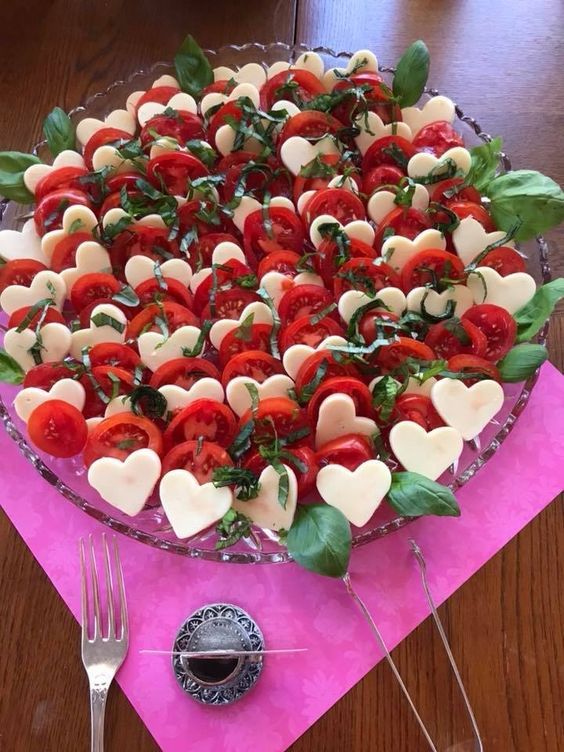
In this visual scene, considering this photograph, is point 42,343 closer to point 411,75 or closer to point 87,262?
point 87,262

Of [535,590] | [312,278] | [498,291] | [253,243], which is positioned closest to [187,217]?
[253,243]

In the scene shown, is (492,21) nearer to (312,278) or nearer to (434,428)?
(312,278)

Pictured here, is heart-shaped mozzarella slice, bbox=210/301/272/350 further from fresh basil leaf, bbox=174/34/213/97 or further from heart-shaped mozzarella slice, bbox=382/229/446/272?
fresh basil leaf, bbox=174/34/213/97

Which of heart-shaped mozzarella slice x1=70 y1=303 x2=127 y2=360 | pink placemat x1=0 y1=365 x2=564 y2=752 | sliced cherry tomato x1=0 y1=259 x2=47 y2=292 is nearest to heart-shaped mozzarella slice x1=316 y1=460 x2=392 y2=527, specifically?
pink placemat x1=0 y1=365 x2=564 y2=752

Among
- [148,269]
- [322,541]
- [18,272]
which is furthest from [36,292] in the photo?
[322,541]

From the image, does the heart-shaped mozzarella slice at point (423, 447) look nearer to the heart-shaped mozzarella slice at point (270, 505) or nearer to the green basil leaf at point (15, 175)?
the heart-shaped mozzarella slice at point (270, 505)

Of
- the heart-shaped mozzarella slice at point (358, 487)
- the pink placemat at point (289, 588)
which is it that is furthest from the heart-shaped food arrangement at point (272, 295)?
the pink placemat at point (289, 588)

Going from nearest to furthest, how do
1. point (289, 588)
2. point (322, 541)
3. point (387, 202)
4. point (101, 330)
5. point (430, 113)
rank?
point (322, 541)
point (289, 588)
point (101, 330)
point (387, 202)
point (430, 113)
